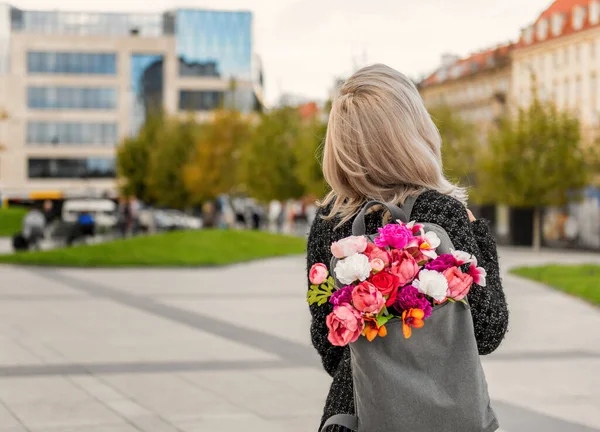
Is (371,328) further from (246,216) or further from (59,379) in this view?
A: (246,216)

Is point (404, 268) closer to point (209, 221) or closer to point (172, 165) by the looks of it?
point (209, 221)

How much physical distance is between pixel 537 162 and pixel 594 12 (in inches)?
1549

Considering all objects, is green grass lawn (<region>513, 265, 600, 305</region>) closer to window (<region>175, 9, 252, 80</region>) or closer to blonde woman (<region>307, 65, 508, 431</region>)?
blonde woman (<region>307, 65, 508, 431</region>)

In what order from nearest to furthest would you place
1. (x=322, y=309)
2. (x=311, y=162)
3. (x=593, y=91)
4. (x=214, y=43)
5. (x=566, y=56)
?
(x=322, y=309) < (x=311, y=162) < (x=593, y=91) < (x=566, y=56) < (x=214, y=43)

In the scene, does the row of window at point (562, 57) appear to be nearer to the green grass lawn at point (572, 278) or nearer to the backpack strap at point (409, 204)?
the green grass lawn at point (572, 278)

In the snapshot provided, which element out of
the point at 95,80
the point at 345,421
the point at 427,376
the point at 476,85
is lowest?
the point at 345,421

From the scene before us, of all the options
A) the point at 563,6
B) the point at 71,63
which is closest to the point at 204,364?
the point at 563,6

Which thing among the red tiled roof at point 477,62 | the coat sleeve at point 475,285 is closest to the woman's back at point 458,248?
the coat sleeve at point 475,285

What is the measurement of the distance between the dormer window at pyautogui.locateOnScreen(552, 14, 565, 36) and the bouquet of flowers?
77.9 metres

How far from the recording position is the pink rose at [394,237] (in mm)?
2320

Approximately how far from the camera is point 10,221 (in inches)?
1938

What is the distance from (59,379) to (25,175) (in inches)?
3272

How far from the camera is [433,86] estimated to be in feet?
318

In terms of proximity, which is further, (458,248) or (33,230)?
(33,230)
